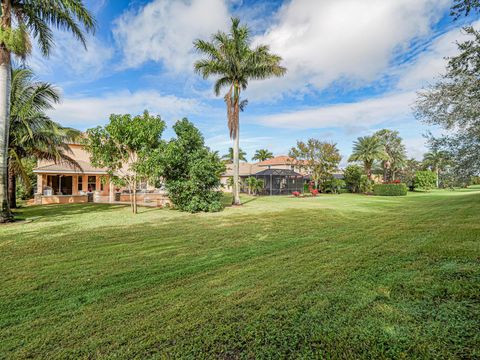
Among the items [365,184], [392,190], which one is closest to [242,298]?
[392,190]

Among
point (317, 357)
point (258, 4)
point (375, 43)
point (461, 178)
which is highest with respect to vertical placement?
point (258, 4)

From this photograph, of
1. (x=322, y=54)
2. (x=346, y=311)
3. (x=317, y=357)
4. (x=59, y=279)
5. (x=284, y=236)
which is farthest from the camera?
(x=322, y=54)

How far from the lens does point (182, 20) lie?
47.2 ft

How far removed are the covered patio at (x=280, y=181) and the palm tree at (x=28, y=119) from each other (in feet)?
68.0

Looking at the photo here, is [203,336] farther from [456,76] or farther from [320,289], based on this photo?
[456,76]

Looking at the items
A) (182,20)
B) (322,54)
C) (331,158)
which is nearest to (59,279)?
(182,20)

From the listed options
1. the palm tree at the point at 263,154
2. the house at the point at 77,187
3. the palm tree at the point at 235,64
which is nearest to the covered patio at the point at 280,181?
the house at the point at 77,187

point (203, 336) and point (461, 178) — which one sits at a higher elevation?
point (461, 178)

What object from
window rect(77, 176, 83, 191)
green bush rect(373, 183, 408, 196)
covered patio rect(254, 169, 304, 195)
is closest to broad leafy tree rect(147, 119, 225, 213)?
window rect(77, 176, 83, 191)

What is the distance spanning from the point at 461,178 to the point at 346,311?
9.98 m

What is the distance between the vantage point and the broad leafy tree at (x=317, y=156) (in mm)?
31047

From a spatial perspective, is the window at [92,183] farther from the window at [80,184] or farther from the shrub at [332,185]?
the shrub at [332,185]

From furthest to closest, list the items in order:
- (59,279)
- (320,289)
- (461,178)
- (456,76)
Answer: (461,178)
(456,76)
(59,279)
(320,289)

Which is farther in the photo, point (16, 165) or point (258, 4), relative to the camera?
point (258, 4)
